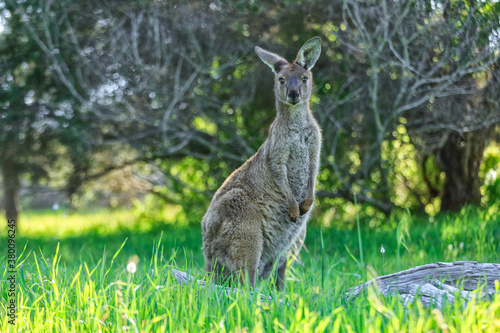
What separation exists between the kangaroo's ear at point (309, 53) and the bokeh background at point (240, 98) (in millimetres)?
2026

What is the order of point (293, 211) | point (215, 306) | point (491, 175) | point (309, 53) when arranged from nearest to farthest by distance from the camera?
point (215, 306) → point (293, 211) → point (309, 53) → point (491, 175)

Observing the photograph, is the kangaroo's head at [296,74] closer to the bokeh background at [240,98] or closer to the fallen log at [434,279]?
the fallen log at [434,279]

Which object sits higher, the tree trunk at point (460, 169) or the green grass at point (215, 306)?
the tree trunk at point (460, 169)

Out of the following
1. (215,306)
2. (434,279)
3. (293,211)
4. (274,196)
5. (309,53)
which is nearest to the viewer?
(215,306)

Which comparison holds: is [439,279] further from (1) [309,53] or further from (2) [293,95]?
(1) [309,53]

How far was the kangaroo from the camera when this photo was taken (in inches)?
161

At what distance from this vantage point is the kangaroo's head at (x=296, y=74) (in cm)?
434

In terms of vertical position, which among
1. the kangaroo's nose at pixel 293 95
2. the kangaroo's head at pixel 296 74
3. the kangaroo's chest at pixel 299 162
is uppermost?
the kangaroo's head at pixel 296 74

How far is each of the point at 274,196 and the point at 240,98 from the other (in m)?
3.76

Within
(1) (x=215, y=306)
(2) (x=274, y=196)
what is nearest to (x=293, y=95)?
(2) (x=274, y=196)

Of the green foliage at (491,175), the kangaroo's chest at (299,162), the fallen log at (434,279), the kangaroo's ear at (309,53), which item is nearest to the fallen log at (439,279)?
the fallen log at (434,279)

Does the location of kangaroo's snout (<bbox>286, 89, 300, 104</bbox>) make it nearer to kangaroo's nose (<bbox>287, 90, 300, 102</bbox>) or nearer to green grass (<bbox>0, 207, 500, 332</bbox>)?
kangaroo's nose (<bbox>287, 90, 300, 102</bbox>)

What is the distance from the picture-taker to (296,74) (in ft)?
14.6

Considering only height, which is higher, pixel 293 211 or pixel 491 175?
pixel 491 175
